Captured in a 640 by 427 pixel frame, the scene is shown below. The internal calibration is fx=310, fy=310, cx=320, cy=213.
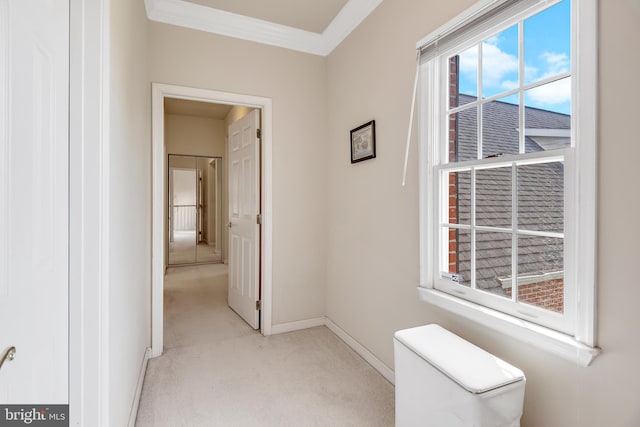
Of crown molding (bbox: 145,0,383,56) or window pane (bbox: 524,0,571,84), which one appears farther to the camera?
crown molding (bbox: 145,0,383,56)

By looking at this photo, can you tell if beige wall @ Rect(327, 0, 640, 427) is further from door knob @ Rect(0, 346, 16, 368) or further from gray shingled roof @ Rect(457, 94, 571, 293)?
door knob @ Rect(0, 346, 16, 368)

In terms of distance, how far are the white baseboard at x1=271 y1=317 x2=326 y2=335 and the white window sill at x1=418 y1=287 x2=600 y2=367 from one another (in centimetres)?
158

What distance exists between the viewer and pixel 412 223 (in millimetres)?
1943

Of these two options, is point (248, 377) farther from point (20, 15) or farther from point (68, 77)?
point (20, 15)

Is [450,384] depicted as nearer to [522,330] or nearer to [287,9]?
[522,330]

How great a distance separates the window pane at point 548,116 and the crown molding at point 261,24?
149 cm

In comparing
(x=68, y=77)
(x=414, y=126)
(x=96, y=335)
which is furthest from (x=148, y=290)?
(x=414, y=126)

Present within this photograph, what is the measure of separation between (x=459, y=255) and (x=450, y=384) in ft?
2.38

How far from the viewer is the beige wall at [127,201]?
1276 millimetres

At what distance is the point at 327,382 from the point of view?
6.95 feet

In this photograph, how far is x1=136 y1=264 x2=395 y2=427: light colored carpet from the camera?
1.78 m

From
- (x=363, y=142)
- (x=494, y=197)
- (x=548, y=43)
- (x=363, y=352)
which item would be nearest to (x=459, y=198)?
(x=494, y=197)

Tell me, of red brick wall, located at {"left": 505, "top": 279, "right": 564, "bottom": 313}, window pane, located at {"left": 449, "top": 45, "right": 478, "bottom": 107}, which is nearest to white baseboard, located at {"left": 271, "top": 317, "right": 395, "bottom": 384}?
red brick wall, located at {"left": 505, "top": 279, "right": 564, "bottom": 313}

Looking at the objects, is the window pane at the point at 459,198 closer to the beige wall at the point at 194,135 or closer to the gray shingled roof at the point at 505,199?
the gray shingled roof at the point at 505,199
